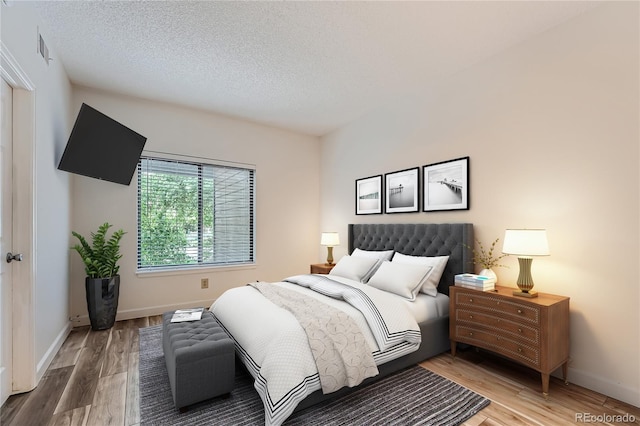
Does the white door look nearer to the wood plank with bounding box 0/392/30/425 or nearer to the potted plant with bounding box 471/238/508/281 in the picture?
the wood plank with bounding box 0/392/30/425

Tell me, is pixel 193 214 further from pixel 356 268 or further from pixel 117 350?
pixel 356 268

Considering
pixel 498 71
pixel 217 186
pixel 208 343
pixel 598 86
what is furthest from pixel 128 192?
pixel 598 86

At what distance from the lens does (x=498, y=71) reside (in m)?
2.84

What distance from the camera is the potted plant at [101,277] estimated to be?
332 centimetres

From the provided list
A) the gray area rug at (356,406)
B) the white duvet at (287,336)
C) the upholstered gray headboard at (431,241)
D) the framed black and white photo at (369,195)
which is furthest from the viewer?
the framed black and white photo at (369,195)

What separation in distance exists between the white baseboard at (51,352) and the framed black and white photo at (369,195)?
3648 millimetres

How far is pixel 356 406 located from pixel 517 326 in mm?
1339

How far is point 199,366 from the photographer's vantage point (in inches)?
75.1

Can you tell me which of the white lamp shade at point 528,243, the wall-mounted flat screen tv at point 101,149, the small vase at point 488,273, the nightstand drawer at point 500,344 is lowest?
the nightstand drawer at point 500,344

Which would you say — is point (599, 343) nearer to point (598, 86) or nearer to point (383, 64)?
point (598, 86)

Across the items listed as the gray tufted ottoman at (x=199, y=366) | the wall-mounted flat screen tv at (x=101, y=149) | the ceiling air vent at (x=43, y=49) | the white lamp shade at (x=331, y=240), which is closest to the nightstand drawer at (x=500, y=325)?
the gray tufted ottoman at (x=199, y=366)

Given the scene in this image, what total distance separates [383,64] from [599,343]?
2946 millimetres

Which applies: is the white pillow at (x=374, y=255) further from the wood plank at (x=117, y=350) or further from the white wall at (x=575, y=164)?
the wood plank at (x=117, y=350)

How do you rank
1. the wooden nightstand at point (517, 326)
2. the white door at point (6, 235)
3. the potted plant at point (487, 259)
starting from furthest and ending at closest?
the potted plant at point (487, 259), the wooden nightstand at point (517, 326), the white door at point (6, 235)
